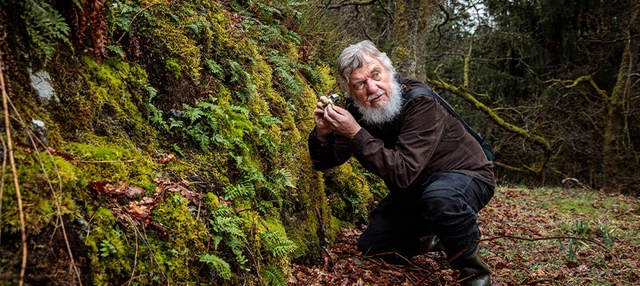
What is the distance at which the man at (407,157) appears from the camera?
350cm

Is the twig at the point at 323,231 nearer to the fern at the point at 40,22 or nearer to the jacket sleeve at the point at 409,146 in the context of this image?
the jacket sleeve at the point at 409,146

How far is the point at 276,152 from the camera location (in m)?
3.90

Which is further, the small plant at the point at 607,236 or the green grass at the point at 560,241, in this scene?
the small plant at the point at 607,236

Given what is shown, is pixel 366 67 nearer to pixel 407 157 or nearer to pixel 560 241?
pixel 407 157

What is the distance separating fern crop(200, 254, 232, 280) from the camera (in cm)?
228

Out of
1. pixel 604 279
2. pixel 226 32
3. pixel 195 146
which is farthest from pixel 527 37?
pixel 195 146

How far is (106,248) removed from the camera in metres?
1.94

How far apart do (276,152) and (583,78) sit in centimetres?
1364

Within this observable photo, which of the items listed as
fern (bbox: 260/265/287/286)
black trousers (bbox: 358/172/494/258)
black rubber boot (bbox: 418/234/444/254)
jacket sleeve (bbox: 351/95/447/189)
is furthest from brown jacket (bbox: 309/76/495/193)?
fern (bbox: 260/265/287/286)

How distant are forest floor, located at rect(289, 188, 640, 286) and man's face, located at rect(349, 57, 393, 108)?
150cm

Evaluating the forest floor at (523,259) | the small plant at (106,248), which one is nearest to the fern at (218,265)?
the small plant at (106,248)

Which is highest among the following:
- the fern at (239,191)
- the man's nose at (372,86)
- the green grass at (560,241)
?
the man's nose at (372,86)

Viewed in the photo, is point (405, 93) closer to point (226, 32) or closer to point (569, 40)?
point (226, 32)

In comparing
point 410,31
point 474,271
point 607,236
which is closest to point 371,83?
point 474,271
